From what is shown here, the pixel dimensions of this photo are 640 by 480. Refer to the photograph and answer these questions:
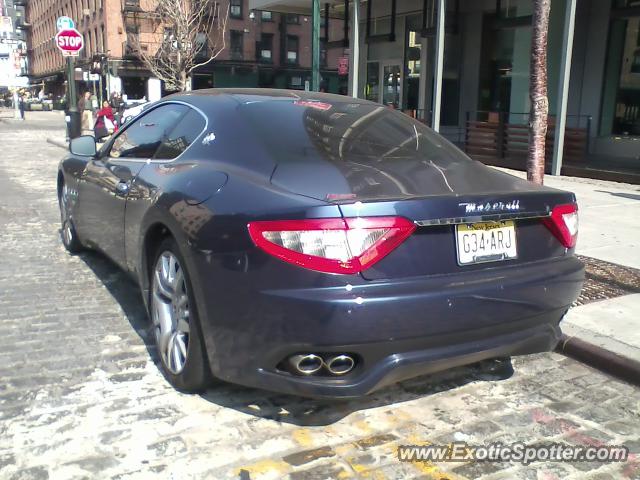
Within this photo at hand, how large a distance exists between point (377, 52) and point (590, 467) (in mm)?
19167

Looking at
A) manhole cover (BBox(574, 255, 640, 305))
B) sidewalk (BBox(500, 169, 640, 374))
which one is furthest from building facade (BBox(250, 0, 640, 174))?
manhole cover (BBox(574, 255, 640, 305))

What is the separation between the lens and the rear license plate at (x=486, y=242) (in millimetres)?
2756

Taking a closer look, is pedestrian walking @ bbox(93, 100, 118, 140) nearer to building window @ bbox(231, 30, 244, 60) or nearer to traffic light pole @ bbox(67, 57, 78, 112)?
traffic light pole @ bbox(67, 57, 78, 112)

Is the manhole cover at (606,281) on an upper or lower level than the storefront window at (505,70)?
lower

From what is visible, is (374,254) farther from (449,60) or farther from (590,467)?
(449,60)

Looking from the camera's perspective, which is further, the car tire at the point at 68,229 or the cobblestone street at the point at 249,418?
the car tire at the point at 68,229

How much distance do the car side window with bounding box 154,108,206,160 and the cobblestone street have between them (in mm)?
1243

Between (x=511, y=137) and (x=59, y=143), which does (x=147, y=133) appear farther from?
(x=59, y=143)

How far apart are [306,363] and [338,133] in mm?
1393

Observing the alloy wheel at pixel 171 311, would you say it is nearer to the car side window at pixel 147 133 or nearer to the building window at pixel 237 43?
the car side window at pixel 147 133

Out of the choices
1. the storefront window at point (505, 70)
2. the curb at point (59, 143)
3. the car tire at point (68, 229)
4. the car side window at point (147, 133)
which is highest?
the storefront window at point (505, 70)

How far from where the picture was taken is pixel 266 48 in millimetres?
51125

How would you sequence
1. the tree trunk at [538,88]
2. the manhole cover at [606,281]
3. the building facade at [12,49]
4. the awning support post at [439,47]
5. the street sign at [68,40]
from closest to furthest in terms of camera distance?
the manhole cover at [606,281] → the tree trunk at [538,88] → the awning support post at [439,47] → the street sign at [68,40] → the building facade at [12,49]

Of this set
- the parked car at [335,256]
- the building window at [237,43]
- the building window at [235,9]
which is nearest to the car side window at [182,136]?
the parked car at [335,256]
